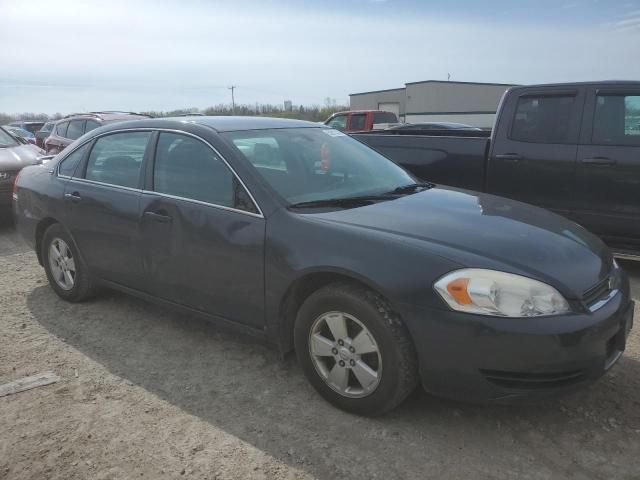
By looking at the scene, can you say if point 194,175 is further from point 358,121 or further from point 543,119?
point 358,121

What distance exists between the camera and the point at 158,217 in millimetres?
3639

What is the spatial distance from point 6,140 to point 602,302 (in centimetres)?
885

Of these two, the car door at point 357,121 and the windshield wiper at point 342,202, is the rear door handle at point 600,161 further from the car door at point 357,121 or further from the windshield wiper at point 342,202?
the car door at point 357,121

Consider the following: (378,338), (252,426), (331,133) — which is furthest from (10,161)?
(378,338)

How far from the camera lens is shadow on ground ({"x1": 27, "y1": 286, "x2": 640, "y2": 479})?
2.55 meters

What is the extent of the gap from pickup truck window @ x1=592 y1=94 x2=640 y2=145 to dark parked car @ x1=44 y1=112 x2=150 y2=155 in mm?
8922

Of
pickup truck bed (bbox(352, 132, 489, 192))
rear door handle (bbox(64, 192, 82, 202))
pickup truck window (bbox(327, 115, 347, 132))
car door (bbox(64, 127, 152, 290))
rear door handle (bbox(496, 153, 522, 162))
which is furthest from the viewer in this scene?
pickup truck window (bbox(327, 115, 347, 132))

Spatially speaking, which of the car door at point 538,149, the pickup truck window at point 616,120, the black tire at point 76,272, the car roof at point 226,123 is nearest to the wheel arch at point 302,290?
the car roof at point 226,123

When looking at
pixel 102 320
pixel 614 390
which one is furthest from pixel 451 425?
pixel 102 320

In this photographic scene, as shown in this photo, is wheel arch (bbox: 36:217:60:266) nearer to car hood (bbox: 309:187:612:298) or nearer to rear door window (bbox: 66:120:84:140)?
car hood (bbox: 309:187:612:298)

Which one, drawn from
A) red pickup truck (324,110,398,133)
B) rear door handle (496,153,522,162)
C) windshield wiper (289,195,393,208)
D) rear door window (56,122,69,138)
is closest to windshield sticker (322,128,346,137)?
windshield wiper (289,195,393,208)

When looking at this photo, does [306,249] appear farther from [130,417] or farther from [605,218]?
[605,218]

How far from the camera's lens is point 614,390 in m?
3.15

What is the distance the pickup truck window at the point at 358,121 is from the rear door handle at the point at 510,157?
10462 mm
